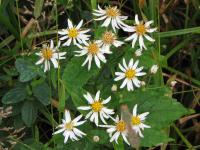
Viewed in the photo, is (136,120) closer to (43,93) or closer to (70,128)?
(70,128)

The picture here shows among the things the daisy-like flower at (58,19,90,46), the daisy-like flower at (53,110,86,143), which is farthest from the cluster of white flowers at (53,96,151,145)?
the daisy-like flower at (58,19,90,46)

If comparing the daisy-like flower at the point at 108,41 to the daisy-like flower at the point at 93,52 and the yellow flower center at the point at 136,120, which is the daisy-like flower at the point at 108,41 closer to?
the daisy-like flower at the point at 93,52

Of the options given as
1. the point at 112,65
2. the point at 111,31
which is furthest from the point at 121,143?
the point at 111,31

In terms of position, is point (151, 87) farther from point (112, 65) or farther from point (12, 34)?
point (12, 34)

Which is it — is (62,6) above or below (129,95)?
above

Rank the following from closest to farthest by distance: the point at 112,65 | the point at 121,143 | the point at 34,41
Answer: the point at 121,143, the point at 112,65, the point at 34,41

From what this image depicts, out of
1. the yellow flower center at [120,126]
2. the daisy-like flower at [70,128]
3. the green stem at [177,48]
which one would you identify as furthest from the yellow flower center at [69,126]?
the green stem at [177,48]
